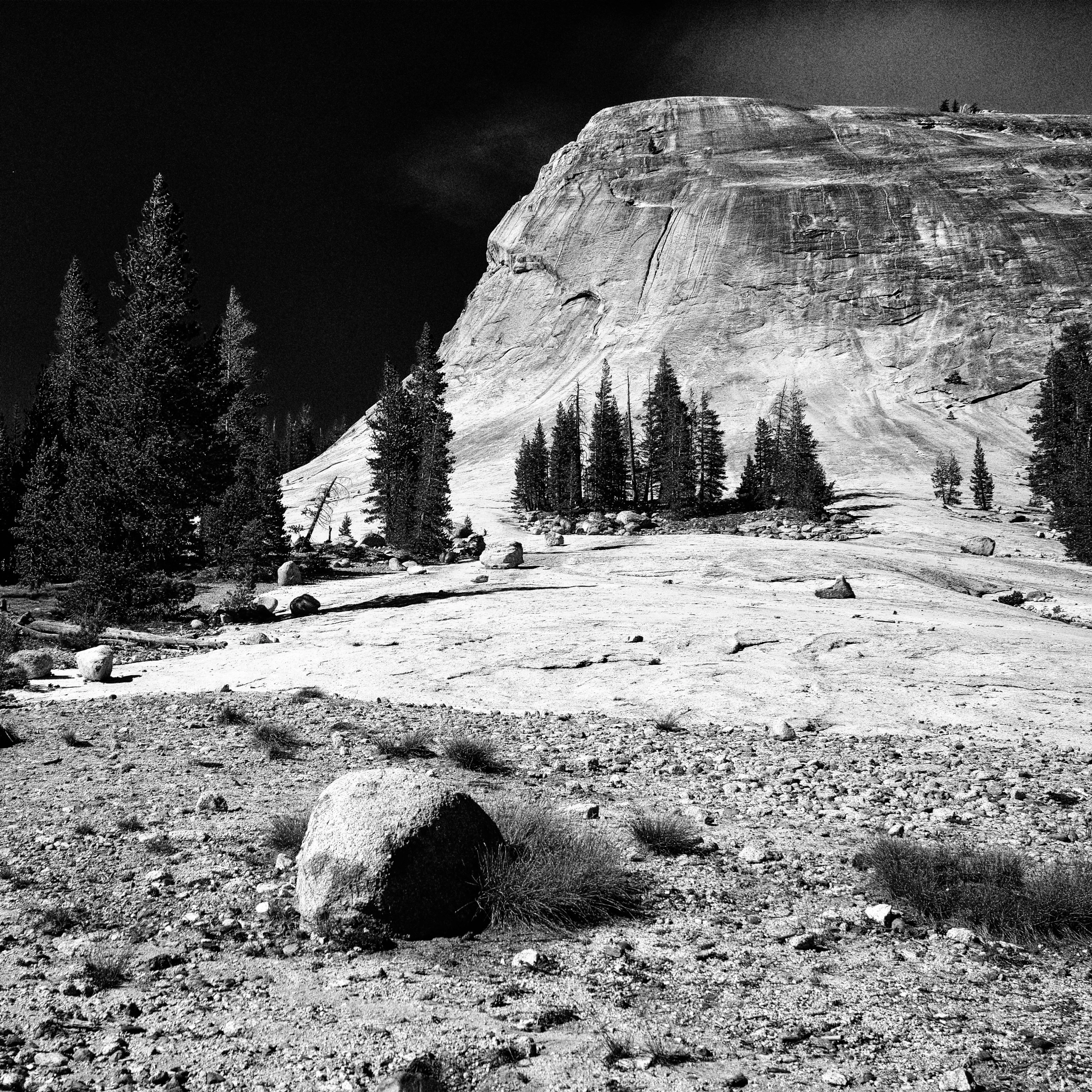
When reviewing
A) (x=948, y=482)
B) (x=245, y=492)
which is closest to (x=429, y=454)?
(x=245, y=492)

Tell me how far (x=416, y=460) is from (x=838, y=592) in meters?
32.3

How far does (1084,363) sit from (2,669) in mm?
74529

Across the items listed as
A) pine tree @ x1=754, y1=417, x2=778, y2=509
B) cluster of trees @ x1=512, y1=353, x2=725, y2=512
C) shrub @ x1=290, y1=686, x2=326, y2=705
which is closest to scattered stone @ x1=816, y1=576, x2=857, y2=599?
shrub @ x1=290, y1=686, x2=326, y2=705

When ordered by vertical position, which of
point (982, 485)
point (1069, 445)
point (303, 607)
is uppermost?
point (1069, 445)

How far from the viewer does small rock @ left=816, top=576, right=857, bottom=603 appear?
2600cm

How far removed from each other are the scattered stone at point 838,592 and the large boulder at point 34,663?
21.8 m

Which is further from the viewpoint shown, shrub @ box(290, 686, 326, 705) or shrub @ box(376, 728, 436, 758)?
shrub @ box(290, 686, 326, 705)

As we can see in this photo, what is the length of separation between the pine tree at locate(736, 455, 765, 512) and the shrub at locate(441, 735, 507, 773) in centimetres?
5967

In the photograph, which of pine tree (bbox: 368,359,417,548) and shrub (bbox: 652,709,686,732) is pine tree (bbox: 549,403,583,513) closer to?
pine tree (bbox: 368,359,417,548)

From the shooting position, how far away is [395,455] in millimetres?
51812

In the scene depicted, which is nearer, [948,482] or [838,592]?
[838,592]

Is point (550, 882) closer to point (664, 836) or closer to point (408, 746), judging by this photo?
point (664, 836)

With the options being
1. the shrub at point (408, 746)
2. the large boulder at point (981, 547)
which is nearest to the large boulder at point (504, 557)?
the large boulder at point (981, 547)

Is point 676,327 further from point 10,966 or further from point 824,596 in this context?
point 10,966
